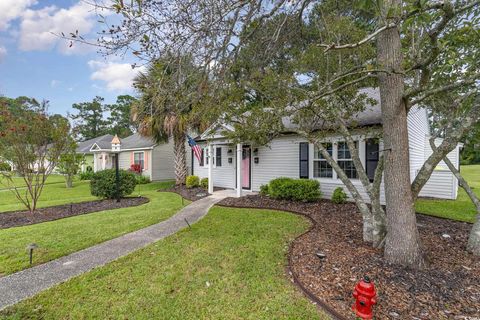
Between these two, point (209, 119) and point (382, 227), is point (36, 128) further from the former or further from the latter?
point (382, 227)

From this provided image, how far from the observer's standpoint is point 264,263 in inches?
151

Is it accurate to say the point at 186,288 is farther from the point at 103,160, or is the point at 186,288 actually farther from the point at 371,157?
the point at 103,160

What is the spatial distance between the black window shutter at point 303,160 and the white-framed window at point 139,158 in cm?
1360

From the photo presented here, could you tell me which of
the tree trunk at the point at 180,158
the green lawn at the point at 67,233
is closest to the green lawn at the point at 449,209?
the green lawn at the point at 67,233

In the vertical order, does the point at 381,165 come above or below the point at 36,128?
below

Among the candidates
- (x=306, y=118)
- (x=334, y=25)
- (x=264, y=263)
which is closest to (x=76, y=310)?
(x=264, y=263)

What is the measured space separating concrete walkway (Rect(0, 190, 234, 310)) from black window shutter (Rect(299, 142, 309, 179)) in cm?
532

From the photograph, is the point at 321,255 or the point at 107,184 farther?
the point at 107,184

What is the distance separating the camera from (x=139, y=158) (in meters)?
19.0

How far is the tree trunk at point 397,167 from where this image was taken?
11.5 ft

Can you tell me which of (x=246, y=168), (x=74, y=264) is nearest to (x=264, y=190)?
(x=246, y=168)

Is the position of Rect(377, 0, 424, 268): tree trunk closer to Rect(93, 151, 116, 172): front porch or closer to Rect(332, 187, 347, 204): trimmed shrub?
Rect(332, 187, 347, 204): trimmed shrub

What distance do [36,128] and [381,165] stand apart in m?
9.50

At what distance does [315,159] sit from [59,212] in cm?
927
